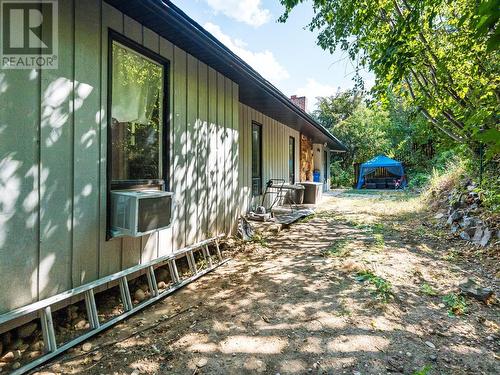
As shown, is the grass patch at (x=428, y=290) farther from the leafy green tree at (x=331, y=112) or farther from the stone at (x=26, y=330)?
the leafy green tree at (x=331, y=112)

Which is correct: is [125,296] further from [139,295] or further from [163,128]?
[163,128]

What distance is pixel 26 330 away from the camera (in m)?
2.20

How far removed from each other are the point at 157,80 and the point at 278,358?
10.1ft

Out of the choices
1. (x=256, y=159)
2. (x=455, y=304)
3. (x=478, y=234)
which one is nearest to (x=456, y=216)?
(x=478, y=234)

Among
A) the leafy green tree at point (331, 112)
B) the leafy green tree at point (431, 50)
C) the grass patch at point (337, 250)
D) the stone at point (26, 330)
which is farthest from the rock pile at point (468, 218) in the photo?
the leafy green tree at point (331, 112)

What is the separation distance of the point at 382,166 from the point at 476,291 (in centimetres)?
1668

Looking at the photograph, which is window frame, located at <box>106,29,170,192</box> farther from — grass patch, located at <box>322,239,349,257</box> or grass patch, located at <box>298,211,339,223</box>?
grass patch, located at <box>298,211,339,223</box>

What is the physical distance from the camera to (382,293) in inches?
116

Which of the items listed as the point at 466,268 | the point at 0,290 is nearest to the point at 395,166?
the point at 466,268

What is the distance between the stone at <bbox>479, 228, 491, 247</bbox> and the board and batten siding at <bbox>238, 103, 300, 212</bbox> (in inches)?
164

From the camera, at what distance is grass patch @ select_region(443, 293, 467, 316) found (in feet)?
8.61

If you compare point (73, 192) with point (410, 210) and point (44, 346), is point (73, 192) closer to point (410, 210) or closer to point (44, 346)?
point (44, 346)

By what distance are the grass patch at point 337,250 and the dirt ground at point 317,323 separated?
10 centimetres

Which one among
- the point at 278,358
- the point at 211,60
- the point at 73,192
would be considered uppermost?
the point at 211,60
